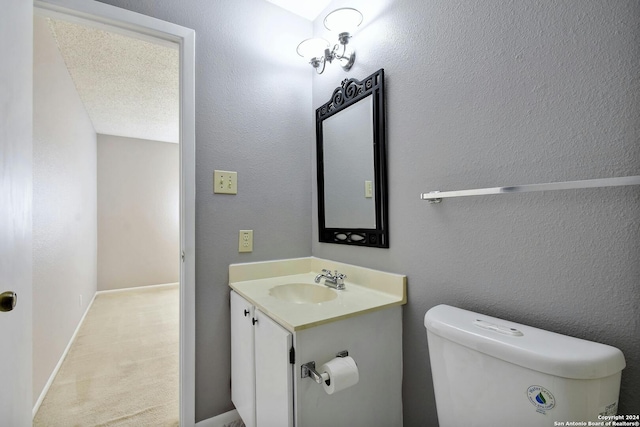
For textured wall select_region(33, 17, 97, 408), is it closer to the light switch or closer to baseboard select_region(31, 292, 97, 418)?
Answer: baseboard select_region(31, 292, 97, 418)

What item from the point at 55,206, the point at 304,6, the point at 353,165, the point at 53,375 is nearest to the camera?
the point at 353,165

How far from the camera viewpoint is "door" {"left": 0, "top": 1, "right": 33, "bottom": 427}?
741 mm

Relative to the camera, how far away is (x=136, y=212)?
14.6 feet

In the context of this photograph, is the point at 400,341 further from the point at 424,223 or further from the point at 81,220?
the point at 81,220

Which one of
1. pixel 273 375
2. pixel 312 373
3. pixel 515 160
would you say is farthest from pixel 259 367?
pixel 515 160

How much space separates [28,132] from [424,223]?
141 cm

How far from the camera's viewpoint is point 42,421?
156cm

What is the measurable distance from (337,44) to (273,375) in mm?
1537

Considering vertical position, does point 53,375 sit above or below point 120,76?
below

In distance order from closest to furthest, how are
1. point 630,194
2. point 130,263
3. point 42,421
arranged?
point 630,194 < point 42,421 < point 130,263

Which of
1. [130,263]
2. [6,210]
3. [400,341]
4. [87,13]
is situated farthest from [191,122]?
[130,263]

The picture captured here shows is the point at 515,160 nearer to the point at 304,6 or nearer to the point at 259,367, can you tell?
the point at 259,367

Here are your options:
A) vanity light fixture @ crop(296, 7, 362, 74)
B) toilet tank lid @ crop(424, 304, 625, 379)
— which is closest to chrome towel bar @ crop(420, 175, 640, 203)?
toilet tank lid @ crop(424, 304, 625, 379)

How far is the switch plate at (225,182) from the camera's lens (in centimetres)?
151
